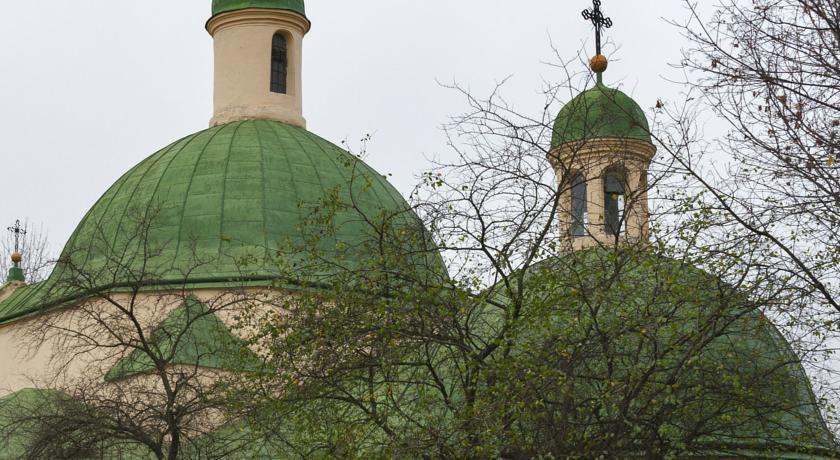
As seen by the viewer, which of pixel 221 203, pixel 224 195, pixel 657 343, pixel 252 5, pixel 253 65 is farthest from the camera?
pixel 252 5

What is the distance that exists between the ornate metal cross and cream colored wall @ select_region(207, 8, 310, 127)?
6.29 meters

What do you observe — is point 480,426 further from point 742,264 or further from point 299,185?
point 299,185

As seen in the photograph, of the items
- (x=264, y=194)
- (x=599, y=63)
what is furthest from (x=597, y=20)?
(x=264, y=194)

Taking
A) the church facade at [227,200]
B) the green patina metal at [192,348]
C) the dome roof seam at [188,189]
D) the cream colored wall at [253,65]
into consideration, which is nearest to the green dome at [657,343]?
the green patina metal at [192,348]

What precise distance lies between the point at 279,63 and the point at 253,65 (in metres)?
0.63

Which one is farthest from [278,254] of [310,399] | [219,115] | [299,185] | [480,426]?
[219,115]

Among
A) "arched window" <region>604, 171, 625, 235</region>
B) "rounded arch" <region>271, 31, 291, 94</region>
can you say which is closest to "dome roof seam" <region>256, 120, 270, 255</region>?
"rounded arch" <region>271, 31, 291, 94</region>

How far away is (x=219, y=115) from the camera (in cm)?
2886

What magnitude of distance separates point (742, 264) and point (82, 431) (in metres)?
7.17

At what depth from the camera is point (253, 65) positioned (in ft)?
96.1

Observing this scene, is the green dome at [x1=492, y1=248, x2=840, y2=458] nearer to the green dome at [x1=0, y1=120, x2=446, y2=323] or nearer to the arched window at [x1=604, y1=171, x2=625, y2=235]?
the arched window at [x1=604, y1=171, x2=625, y2=235]

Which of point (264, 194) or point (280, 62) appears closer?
point (264, 194)

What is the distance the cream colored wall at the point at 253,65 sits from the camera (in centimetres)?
2883

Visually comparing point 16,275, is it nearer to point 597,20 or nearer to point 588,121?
point 597,20
